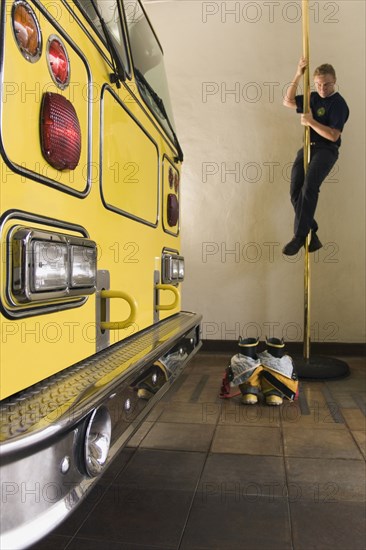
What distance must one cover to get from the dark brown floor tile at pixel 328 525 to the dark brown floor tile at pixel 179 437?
25.4 inches

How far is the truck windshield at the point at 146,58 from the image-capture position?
69.0 inches

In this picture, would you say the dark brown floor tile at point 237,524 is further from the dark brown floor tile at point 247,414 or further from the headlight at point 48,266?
the headlight at point 48,266

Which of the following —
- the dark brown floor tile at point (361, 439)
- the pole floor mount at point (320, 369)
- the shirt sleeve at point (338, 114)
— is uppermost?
the shirt sleeve at point (338, 114)

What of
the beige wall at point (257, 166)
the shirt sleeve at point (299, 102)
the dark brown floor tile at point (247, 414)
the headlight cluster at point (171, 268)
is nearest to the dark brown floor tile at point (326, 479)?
the dark brown floor tile at point (247, 414)

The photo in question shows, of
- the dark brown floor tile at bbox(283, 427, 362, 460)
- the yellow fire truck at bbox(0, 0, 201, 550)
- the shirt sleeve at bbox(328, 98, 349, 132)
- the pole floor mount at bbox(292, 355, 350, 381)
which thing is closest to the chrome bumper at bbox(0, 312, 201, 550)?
the yellow fire truck at bbox(0, 0, 201, 550)

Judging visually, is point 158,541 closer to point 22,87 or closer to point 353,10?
point 22,87

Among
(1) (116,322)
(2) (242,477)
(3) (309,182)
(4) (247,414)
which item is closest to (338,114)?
(3) (309,182)

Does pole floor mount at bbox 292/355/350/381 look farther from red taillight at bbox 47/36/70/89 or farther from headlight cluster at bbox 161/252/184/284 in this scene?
red taillight at bbox 47/36/70/89

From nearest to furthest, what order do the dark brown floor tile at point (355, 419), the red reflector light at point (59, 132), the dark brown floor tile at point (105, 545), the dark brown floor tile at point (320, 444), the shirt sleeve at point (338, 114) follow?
the red reflector light at point (59, 132) → the dark brown floor tile at point (105, 545) → the dark brown floor tile at point (320, 444) → the dark brown floor tile at point (355, 419) → the shirt sleeve at point (338, 114)

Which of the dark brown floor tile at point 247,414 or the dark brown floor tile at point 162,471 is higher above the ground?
the dark brown floor tile at point 247,414

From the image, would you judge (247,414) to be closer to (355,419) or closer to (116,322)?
(355,419)

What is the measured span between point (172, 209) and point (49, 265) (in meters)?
1.22

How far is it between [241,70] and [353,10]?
113cm

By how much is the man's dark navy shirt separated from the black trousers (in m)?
0.11
